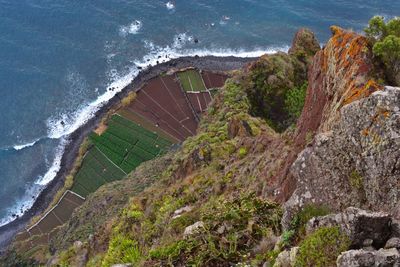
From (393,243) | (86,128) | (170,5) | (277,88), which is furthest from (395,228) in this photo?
(170,5)

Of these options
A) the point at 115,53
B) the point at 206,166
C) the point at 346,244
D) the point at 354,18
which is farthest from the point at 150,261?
the point at 354,18

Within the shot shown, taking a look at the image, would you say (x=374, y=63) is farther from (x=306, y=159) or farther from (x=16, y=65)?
(x=16, y=65)

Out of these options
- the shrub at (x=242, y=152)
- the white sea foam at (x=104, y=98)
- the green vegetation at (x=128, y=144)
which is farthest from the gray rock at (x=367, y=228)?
the white sea foam at (x=104, y=98)

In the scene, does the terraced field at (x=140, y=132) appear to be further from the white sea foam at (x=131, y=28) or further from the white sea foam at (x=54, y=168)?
the white sea foam at (x=131, y=28)

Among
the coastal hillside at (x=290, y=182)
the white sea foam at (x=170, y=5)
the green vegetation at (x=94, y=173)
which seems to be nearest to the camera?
the coastal hillside at (x=290, y=182)

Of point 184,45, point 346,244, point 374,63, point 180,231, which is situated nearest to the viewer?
point 346,244

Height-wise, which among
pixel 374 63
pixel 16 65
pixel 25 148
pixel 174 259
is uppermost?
pixel 374 63

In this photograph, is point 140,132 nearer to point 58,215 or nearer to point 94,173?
point 94,173

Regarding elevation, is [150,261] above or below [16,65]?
above
